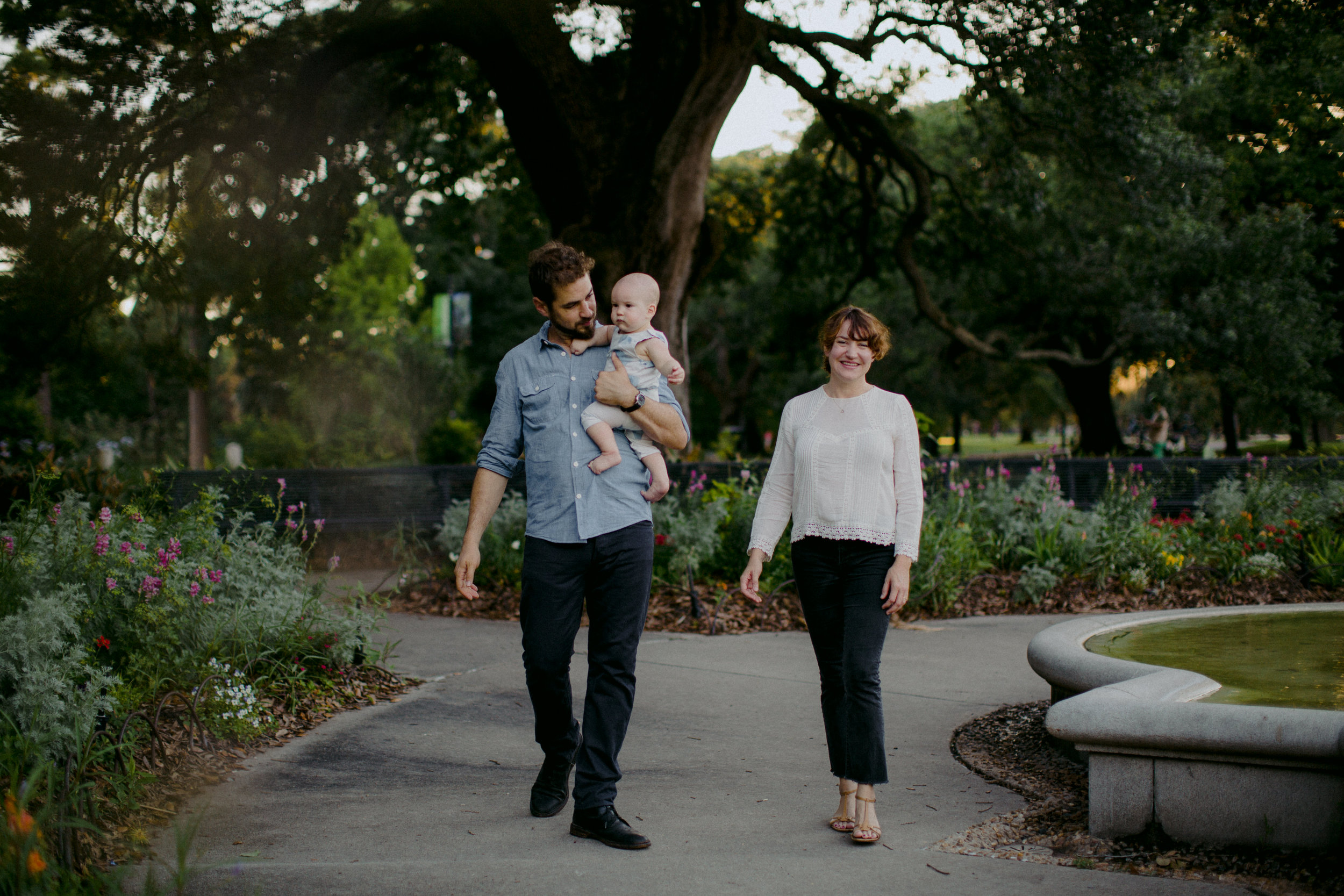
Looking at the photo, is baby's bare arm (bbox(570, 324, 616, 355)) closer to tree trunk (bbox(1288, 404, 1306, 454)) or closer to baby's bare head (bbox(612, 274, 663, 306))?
baby's bare head (bbox(612, 274, 663, 306))

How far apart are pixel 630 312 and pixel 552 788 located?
170 cm

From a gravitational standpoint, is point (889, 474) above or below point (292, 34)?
below

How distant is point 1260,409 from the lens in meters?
23.5

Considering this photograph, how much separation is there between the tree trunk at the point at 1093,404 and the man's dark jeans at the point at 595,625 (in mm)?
25178

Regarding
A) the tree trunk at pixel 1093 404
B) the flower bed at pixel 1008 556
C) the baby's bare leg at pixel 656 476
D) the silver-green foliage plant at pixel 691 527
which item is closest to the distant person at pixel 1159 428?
the tree trunk at pixel 1093 404

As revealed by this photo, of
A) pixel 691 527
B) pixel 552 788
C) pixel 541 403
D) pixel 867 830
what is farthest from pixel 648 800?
pixel 691 527

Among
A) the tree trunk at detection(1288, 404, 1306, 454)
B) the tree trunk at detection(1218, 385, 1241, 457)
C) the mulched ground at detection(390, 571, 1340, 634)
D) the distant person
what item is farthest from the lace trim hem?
the tree trunk at detection(1218, 385, 1241, 457)

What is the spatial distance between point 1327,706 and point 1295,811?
33.8 inches

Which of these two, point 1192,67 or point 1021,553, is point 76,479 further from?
point 1192,67

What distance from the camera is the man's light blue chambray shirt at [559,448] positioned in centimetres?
344

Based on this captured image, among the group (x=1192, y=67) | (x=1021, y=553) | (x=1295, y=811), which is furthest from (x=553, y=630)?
(x=1192, y=67)

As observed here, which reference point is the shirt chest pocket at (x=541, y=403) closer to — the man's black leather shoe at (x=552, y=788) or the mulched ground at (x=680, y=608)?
the man's black leather shoe at (x=552, y=788)

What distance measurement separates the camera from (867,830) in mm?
3381

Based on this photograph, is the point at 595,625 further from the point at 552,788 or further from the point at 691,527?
the point at 691,527
